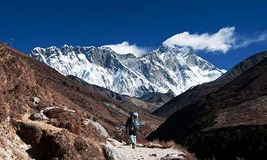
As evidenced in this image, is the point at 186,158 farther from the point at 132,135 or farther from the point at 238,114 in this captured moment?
the point at 238,114

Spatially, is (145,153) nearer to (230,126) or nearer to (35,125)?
(35,125)

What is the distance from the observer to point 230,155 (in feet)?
213

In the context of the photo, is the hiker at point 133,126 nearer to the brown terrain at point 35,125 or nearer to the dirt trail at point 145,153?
the dirt trail at point 145,153

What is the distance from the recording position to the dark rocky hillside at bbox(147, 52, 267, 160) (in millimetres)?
65750

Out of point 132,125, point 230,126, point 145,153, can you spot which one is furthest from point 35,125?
point 230,126

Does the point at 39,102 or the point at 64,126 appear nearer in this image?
the point at 64,126

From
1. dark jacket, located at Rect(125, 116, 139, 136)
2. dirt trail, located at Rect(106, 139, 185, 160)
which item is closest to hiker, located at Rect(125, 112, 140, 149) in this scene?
dark jacket, located at Rect(125, 116, 139, 136)

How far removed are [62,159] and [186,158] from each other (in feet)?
27.7

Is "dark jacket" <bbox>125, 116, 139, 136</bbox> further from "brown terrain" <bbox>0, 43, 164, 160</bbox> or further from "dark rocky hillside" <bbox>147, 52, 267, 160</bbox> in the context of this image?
"dark rocky hillside" <bbox>147, 52, 267, 160</bbox>

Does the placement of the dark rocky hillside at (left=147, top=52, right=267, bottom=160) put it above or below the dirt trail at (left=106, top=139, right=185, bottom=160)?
above

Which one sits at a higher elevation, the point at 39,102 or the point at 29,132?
the point at 39,102

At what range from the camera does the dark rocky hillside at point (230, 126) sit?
65.8 meters

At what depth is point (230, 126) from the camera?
258 ft

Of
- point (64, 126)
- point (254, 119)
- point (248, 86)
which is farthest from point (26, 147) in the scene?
point (248, 86)
